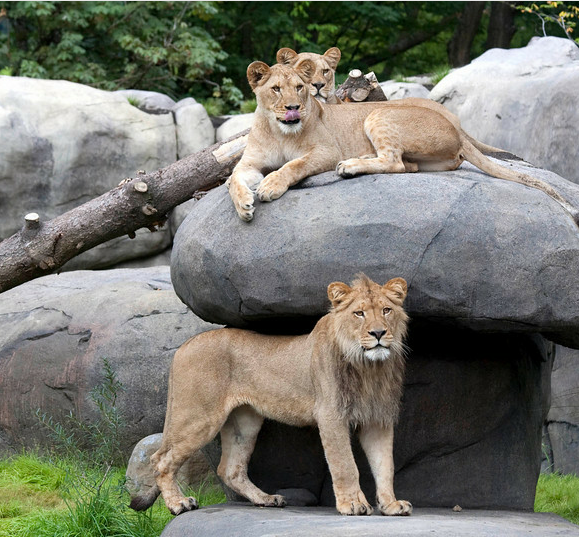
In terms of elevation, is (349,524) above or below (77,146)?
below

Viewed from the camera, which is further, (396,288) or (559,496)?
(559,496)

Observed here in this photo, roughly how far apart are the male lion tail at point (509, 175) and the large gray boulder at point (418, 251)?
0.25 meters

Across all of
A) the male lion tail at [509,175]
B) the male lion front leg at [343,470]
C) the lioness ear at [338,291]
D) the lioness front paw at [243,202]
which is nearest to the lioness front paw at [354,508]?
the male lion front leg at [343,470]

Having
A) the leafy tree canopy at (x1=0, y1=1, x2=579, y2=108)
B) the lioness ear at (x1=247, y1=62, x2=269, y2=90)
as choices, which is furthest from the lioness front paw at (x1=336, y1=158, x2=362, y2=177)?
the leafy tree canopy at (x1=0, y1=1, x2=579, y2=108)

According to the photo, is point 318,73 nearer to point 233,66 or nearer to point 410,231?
point 410,231

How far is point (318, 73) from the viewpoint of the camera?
7.80m

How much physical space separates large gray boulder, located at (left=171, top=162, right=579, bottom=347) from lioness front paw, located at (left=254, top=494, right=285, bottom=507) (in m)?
1.23

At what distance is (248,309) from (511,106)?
616 centimetres

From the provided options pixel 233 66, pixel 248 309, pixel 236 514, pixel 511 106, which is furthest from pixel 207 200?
pixel 233 66

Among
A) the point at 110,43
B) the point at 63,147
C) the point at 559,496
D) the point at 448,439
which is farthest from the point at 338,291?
the point at 110,43

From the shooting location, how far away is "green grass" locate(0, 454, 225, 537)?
6535mm

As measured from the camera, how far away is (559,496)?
8.39 m

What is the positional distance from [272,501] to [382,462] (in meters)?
0.89

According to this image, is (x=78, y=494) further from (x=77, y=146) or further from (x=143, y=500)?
(x=77, y=146)
